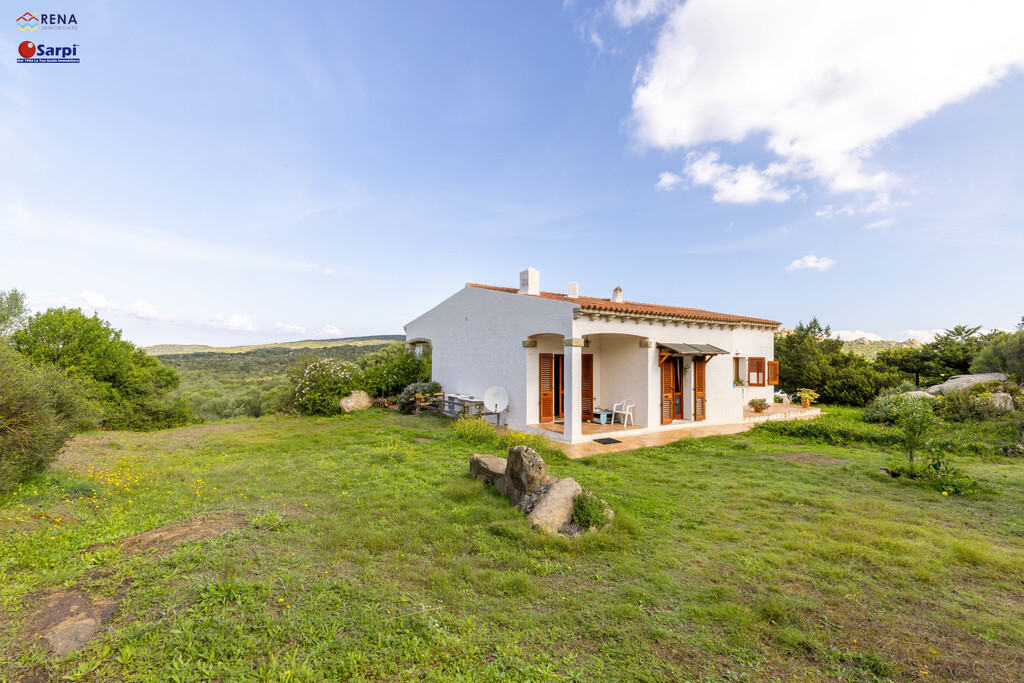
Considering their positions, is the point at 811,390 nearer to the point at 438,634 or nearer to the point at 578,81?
the point at 578,81

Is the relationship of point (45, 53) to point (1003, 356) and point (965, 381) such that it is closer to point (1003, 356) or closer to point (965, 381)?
point (965, 381)

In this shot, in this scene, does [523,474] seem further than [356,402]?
No

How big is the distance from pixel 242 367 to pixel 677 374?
45.7 m

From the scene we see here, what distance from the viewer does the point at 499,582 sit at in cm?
350

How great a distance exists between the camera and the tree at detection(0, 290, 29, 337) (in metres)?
13.1

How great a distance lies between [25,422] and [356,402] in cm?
1116

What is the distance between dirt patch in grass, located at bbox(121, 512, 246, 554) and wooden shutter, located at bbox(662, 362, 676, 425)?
10.9 m

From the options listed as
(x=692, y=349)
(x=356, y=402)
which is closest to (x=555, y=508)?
(x=692, y=349)

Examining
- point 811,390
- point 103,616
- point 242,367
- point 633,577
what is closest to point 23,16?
point 103,616

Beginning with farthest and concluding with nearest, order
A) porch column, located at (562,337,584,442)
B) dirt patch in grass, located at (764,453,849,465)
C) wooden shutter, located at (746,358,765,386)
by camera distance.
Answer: wooden shutter, located at (746,358,765,386) < porch column, located at (562,337,584,442) < dirt patch in grass, located at (764,453,849,465)

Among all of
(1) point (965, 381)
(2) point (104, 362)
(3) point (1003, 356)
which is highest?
(3) point (1003, 356)

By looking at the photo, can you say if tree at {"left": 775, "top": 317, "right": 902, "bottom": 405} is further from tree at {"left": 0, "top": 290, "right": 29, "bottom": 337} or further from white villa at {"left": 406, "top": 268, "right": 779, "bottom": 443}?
tree at {"left": 0, "top": 290, "right": 29, "bottom": 337}

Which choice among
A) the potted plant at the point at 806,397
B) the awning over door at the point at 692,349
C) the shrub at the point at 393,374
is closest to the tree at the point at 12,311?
the shrub at the point at 393,374

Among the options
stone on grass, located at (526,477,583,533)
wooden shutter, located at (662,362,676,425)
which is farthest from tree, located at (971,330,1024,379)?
stone on grass, located at (526,477,583,533)
